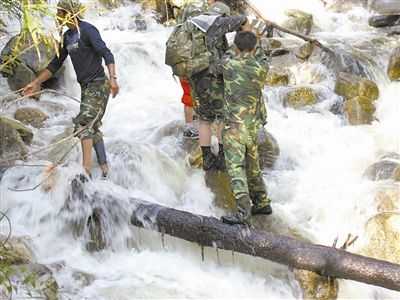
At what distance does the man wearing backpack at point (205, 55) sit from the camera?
19.8ft

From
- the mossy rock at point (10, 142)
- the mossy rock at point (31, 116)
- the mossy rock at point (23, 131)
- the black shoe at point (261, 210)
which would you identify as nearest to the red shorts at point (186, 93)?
the black shoe at point (261, 210)

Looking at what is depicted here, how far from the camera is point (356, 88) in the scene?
35.1 ft

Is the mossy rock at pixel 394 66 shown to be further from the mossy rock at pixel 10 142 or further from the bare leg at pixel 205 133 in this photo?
the mossy rock at pixel 10 142

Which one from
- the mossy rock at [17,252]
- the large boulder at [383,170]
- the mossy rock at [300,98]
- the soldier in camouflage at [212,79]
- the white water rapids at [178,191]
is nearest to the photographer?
the mossy rock at [17,252]

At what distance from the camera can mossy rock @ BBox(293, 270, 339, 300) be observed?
532 centimetres

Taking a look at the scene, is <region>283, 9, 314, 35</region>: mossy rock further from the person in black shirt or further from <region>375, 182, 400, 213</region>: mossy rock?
the person in black shirt

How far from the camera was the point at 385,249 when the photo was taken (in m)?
6.00

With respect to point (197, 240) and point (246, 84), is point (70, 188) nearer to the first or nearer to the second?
point (197, 240)

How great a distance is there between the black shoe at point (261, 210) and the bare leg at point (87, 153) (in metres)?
1.90

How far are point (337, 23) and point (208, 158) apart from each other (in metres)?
10.6

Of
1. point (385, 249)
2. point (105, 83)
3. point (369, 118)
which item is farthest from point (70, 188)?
point (369, 118)

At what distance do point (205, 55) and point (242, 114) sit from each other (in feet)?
3.15

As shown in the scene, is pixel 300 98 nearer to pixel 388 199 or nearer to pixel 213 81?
pixel 388 199

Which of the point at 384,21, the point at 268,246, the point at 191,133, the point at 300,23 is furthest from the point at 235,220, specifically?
the point at 384,21
